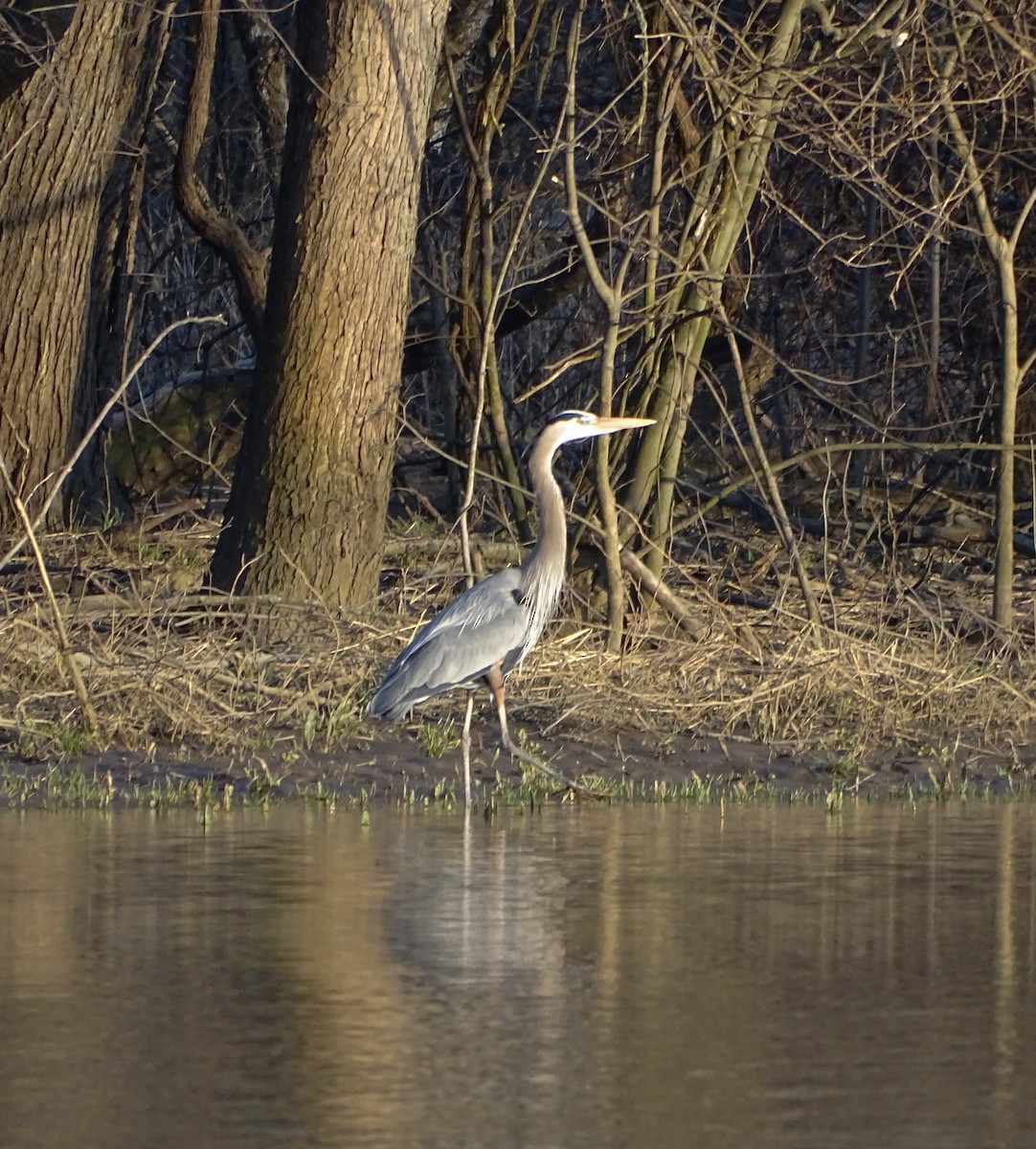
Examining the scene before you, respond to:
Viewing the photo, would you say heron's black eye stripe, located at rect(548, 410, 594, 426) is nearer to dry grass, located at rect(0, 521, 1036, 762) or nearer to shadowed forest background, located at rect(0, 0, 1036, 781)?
shadowed forest background, located at rect(0, 0, 1036, 781)

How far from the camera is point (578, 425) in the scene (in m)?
10.9

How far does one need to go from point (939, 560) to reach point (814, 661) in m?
3.69

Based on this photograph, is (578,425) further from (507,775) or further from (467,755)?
(467,755)

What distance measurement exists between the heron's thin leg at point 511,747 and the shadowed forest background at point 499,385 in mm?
772

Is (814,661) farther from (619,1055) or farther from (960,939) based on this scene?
(619,1055)

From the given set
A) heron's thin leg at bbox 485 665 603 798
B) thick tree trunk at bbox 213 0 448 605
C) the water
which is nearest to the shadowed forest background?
thick tree trunk at bbox 213 0 448 605

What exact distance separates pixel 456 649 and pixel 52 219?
498 centimetres

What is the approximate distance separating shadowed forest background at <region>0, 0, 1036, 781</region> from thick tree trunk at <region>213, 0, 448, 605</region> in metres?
0.02

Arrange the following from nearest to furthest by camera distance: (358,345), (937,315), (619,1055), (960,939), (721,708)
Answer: (619,1055), (960,939), (721,708), (358,345), (937,315)

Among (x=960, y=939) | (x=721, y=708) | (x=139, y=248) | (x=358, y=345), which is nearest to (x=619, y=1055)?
(x=960, y=939)

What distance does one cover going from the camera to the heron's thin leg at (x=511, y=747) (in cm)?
924

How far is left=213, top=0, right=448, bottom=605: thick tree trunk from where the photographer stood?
38.6 feet

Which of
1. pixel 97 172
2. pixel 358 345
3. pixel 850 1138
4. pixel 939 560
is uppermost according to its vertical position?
pixel 97 172

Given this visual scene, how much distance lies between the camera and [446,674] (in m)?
9.46
